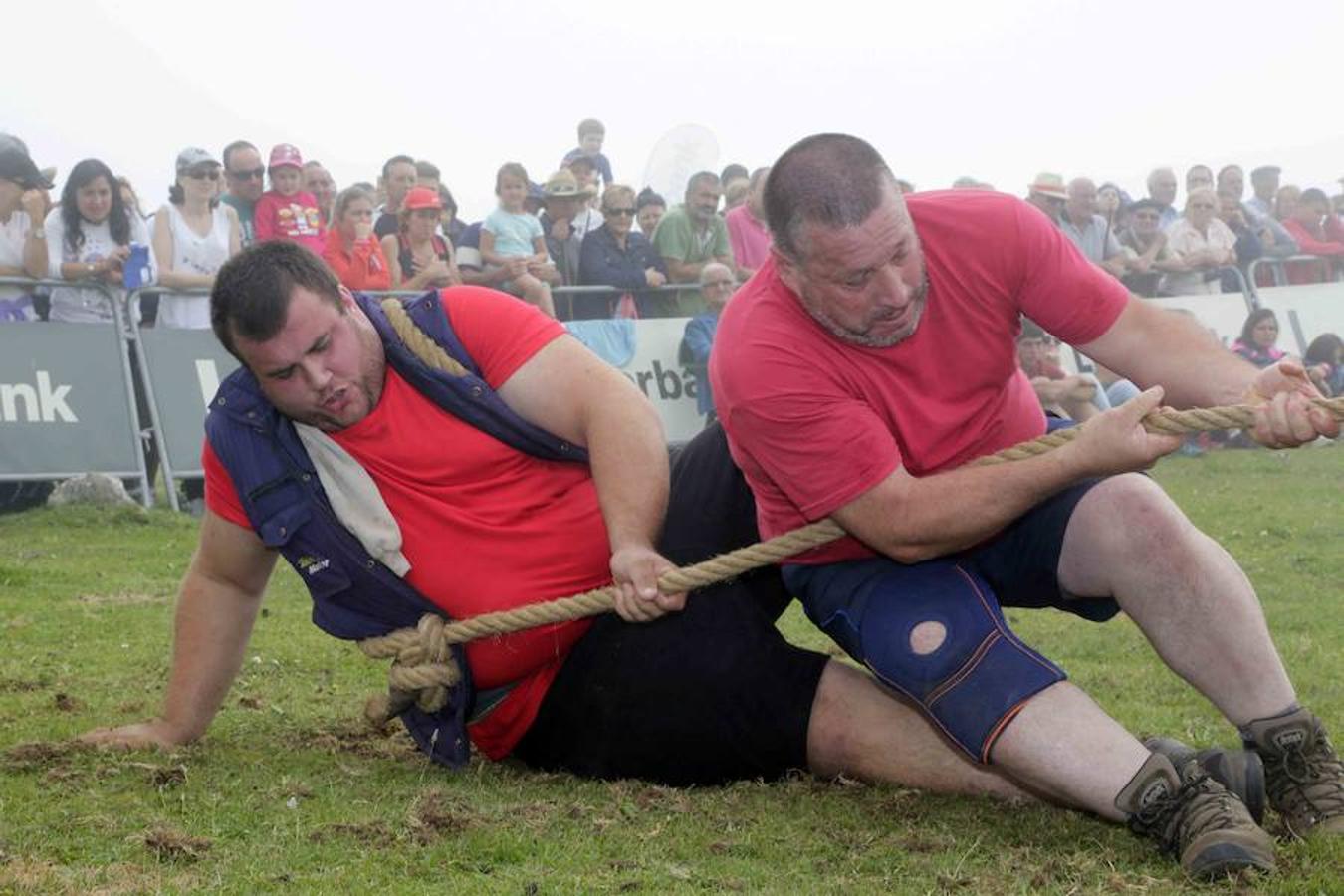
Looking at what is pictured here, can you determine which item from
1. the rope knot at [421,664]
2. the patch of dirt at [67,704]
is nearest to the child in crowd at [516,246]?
the patch of dirt at [67,704]

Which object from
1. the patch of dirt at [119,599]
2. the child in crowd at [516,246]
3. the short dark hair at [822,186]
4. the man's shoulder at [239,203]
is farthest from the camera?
the child in crowd at [516,246]

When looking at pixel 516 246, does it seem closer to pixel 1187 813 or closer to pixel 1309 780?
pixel 1309 780

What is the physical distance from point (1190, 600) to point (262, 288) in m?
2.20

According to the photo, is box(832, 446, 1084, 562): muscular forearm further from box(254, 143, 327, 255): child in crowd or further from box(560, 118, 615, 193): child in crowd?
box(560, 118, 615, 193): child in crowd

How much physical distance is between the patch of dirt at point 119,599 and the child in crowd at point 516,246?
404 centimetres

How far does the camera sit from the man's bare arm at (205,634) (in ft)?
15.0

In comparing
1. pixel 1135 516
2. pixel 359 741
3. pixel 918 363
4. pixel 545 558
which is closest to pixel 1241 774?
pixel 1135 516

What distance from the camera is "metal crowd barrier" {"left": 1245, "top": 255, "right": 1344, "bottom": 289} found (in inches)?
619

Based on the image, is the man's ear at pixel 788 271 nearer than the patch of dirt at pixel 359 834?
No

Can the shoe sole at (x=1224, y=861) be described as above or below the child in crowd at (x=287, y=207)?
below

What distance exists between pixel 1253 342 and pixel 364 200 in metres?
8.01

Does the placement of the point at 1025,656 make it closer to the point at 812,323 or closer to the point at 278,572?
the point at 812,323

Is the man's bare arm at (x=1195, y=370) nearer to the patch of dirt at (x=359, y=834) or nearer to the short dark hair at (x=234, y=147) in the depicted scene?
the patch of dirt at (x=359, y=834)

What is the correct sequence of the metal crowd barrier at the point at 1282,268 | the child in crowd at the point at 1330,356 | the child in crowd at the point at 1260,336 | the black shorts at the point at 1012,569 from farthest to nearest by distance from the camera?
the metal crowd barrier at the point at 1282,268 < the child in crowd at the point at 1330,356 < the child in crowd at the point at 1260,336 < the black shorts at the point at 1012,569
